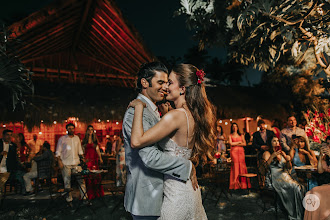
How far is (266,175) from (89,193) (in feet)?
14.3

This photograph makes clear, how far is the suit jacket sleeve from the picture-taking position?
1.86 metres

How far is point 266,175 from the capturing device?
19.0ft

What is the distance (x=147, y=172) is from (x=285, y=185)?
4283 millimetres

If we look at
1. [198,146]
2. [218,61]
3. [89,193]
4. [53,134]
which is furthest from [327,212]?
[218,61]

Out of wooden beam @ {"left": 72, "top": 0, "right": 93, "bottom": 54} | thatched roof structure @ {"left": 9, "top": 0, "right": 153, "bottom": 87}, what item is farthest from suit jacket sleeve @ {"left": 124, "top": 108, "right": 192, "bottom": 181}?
wooden beam @ {"left": 72, "top": 0, "right": 93, "bottom": 54}

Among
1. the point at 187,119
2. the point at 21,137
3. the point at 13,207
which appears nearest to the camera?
the point at 187,119

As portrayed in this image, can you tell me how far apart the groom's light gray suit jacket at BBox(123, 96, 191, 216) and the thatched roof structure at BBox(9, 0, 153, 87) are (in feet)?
22.3

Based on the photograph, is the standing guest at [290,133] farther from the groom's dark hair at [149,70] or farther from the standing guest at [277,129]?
the groom's dark hair at [149,70]

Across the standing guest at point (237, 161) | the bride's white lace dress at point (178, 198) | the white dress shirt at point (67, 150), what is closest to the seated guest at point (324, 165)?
the standing guest at point (237, 161)

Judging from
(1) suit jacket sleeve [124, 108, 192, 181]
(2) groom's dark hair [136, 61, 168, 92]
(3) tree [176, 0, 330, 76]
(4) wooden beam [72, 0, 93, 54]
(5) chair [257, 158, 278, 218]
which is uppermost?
(4) wooden beam [72, 0, 93, 54]

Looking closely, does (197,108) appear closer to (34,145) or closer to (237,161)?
(237,161)

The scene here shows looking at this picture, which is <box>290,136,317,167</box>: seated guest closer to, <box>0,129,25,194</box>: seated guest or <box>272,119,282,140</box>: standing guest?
<box>272,119,282,140</box>: standing guest

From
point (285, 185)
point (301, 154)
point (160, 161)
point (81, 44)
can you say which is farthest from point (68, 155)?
point (81, 44)

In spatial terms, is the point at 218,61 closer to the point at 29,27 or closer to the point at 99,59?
the point at 99,59
